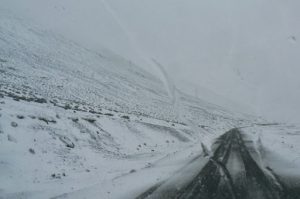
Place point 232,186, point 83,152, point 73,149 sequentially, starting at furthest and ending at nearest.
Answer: point 83,152, point 73,149, point 232,186

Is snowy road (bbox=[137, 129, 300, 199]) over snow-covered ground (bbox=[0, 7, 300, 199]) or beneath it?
over

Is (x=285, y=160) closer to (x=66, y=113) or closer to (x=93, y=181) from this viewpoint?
(x=93, y=181)

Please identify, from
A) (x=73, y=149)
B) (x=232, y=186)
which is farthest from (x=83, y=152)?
(x=232, y=186)

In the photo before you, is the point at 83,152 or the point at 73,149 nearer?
the point at 73,149

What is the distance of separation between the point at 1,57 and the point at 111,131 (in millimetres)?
33366

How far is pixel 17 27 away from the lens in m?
69.7

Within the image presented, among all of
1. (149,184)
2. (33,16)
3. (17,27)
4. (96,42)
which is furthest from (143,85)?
(149,184)

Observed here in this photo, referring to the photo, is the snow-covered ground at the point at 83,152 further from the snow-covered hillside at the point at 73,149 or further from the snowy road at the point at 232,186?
the snowy road at the point at 232,186

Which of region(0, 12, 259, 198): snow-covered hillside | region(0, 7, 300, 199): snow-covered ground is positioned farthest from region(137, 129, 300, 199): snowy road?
region(0, 12, 259, 198): snow-covered hillside

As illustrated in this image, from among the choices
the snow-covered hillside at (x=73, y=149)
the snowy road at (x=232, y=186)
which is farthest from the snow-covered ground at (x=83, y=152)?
the snowy road at (x=232, y=186)

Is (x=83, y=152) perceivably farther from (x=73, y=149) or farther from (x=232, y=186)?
(x=232, y=186)

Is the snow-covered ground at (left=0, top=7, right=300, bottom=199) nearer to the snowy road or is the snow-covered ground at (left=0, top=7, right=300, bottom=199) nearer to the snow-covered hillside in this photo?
the snow-covered hillside

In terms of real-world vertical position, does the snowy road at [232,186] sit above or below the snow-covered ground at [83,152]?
above

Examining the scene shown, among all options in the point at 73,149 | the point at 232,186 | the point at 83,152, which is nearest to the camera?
the point at 232,186
